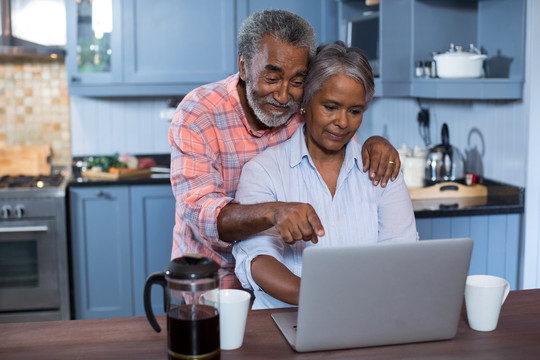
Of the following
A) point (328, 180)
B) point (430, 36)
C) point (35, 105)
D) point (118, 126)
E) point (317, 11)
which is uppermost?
point (317, 11)

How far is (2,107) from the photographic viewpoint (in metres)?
4.04

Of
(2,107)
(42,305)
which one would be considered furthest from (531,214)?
(2,107)

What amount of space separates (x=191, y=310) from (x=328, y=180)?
0.72 metres

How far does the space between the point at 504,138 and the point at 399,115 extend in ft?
3.76

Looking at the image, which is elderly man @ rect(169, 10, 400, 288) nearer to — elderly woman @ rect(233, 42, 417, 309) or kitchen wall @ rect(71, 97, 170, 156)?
elderly woman @ rect(233, 42, 417, 309)

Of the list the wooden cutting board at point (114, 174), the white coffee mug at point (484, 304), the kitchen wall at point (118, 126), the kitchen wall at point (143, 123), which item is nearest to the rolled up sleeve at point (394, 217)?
the white coffee mug at point (484, 304)

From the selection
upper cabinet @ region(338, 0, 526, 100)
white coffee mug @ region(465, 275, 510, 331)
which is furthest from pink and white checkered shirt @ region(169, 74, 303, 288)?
upper cabinet @ region(338, 0, 526, 100)

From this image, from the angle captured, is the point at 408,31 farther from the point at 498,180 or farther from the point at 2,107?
the point at 2,107

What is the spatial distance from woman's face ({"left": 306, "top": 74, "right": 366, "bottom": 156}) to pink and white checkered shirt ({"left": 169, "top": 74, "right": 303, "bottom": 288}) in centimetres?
26

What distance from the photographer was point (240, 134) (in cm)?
200

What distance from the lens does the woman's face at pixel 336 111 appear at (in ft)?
5.62

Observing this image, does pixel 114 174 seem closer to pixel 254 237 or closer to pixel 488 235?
pixel 488 235

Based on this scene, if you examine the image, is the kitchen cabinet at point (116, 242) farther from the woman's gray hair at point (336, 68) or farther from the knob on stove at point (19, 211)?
the woman's gray hair at point (336, 68)

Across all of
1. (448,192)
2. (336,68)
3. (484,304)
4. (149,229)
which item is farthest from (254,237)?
(149,229)
